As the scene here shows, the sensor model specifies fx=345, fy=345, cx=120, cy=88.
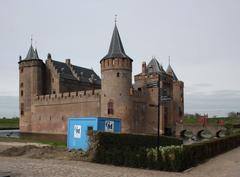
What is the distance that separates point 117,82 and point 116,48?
349cm

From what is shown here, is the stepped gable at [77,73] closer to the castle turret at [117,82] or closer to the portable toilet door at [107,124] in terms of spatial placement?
the castle turret at [117,82]

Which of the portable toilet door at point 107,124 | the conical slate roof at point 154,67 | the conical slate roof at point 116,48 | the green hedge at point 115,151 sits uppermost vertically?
the conical slate roof at point 116,48

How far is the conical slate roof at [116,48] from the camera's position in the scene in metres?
35.1

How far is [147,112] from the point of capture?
1560 inches

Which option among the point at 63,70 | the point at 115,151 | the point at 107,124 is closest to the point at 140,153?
the point at 115,151

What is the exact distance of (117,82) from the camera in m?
35.0

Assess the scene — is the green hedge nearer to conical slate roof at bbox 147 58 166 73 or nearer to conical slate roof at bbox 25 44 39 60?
conical slate roof at bbox 147 58 166 73

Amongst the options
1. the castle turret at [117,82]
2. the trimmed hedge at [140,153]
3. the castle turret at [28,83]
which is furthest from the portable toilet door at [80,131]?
the castle turret at [28,83]

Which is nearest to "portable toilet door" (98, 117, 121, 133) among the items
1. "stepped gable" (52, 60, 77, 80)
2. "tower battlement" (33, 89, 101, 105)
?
"tower battlement" (33, 89, 101, 105)

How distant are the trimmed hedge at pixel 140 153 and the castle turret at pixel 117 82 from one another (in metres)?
18.8

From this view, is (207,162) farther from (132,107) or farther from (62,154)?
(132,107)

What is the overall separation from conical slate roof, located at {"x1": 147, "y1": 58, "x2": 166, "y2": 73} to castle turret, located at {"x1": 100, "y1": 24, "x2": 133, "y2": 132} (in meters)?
7.11

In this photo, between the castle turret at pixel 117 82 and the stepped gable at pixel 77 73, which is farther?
the stepped gable at pixel 77 73

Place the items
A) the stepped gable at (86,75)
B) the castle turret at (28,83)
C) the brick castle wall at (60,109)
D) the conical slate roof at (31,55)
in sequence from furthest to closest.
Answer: the stepped gable at (86,75) → the conical slate roof at (31,55) → the castle turret at (28,83) → the brick castle wall at (60,109)
